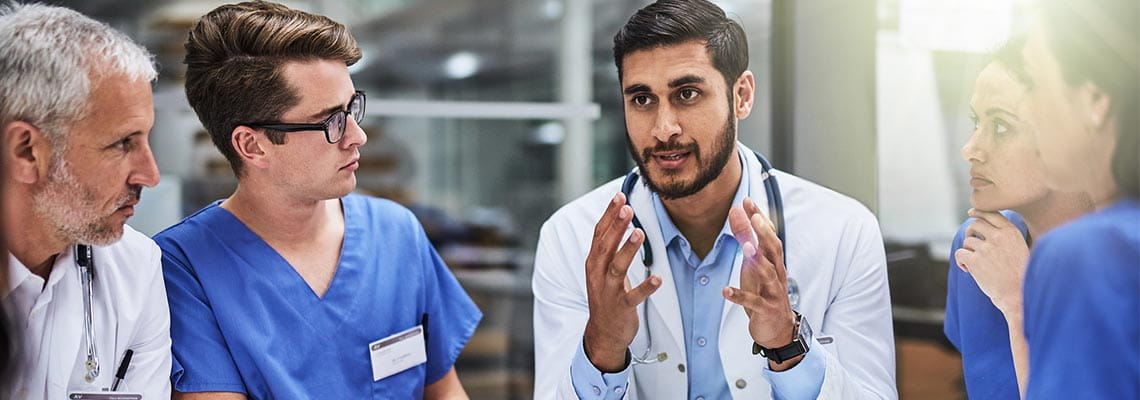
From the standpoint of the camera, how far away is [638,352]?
196 cm

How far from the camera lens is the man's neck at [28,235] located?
164cm

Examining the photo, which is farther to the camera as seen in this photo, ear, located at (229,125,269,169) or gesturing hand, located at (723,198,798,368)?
ear, located at (229,125,269,169)

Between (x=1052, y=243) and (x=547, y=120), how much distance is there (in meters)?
3.30

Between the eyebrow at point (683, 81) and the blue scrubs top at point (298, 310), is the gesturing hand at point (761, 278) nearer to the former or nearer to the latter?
the eyebrow at point (683, 81)

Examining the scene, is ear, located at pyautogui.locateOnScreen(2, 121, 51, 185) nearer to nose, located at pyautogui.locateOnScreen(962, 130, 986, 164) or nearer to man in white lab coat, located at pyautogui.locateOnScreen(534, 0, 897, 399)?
man in white lab coat, located at pyautogui.locateOnScreen(534, 0, 897, 399)

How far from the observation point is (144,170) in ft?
5.60

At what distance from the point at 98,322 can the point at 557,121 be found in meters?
2.77

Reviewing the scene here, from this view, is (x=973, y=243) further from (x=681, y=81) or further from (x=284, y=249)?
(x=284, y=249)

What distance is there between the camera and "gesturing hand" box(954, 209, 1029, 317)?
5.21ft

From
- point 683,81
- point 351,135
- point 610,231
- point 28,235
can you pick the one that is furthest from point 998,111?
point 28,235

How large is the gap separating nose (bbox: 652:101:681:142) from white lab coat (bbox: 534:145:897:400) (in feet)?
0.72

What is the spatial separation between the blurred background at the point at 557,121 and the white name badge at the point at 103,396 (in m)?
0.63

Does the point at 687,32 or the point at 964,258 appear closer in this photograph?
the point at 964,258

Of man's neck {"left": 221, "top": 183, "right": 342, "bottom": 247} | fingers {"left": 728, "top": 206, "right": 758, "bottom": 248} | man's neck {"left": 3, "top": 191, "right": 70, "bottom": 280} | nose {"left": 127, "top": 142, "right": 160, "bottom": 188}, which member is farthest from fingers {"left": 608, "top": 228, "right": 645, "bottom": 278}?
man's neck {"left": 3, "top": 191, "right": 70, "bottom": 280}
